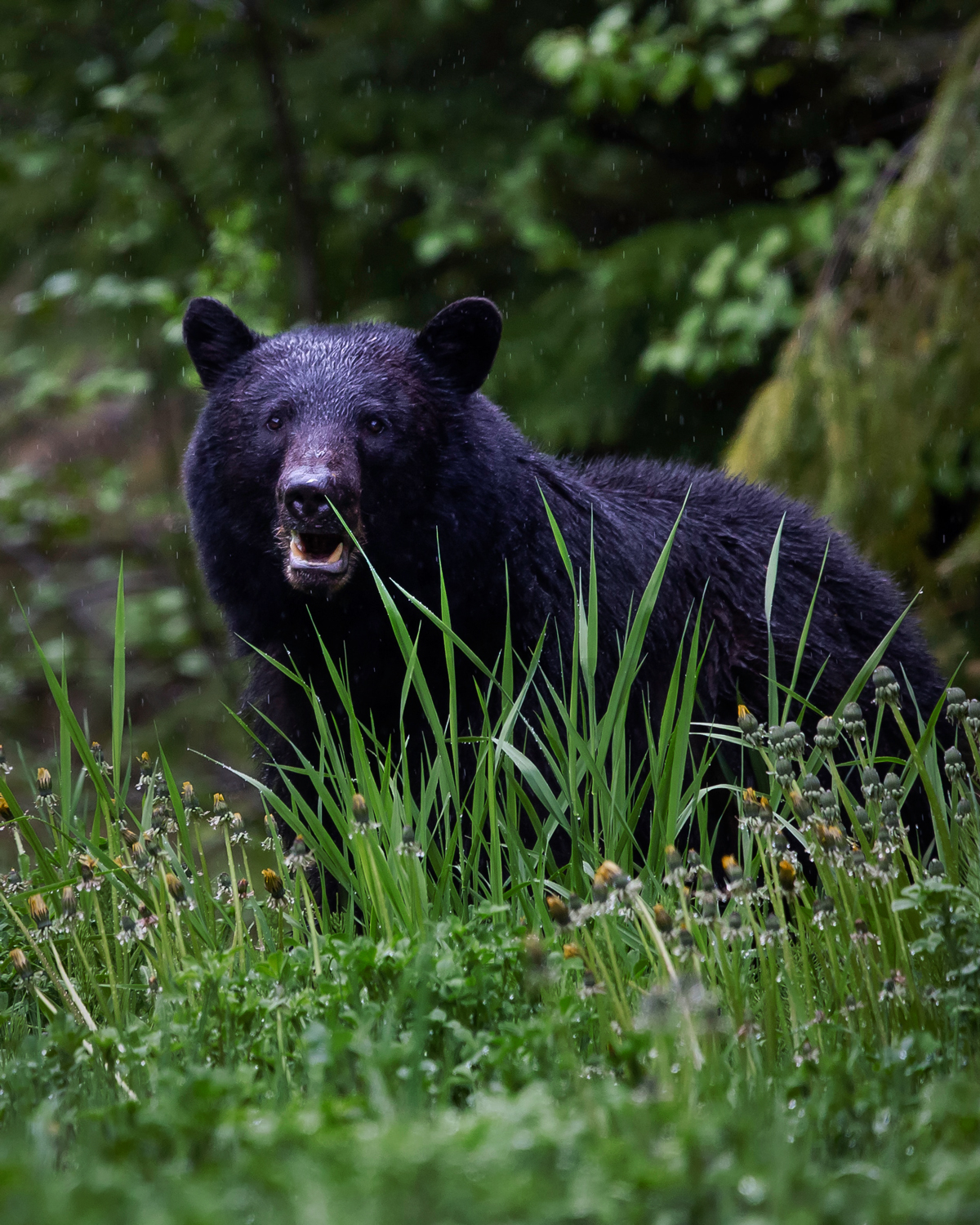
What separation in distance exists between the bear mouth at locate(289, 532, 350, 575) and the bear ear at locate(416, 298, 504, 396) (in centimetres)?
80

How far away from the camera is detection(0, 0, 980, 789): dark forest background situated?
20.9 ft

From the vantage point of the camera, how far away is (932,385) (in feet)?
19.6

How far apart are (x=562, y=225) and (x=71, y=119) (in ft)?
13.5

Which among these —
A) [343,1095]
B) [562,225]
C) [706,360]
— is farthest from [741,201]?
[343,1095]

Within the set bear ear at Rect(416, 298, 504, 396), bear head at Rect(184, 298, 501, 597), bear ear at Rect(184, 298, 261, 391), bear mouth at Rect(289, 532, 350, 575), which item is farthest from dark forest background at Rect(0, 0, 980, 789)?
bear mouth at Rect(289, 532, 350, 575)

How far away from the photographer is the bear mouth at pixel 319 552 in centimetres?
369

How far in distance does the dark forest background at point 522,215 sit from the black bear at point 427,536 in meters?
1.76

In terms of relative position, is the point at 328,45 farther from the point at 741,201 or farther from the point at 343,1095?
the point at 343,1095

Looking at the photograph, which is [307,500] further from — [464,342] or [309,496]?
[464,342]

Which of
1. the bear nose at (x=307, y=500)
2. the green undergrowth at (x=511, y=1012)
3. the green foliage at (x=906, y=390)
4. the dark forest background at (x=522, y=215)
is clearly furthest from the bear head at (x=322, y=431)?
the dark forest background at (x=522, y=215)

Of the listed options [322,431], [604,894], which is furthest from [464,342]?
[604,894]

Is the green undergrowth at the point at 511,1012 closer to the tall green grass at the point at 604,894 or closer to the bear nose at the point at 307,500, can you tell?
the tall green grass at the point at 604,894

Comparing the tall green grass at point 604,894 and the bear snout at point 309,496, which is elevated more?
the bear snout at point 309,496

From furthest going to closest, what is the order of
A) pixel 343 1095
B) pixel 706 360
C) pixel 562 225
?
pixel 562 225
pixel 706 360
pixel 343 1095
